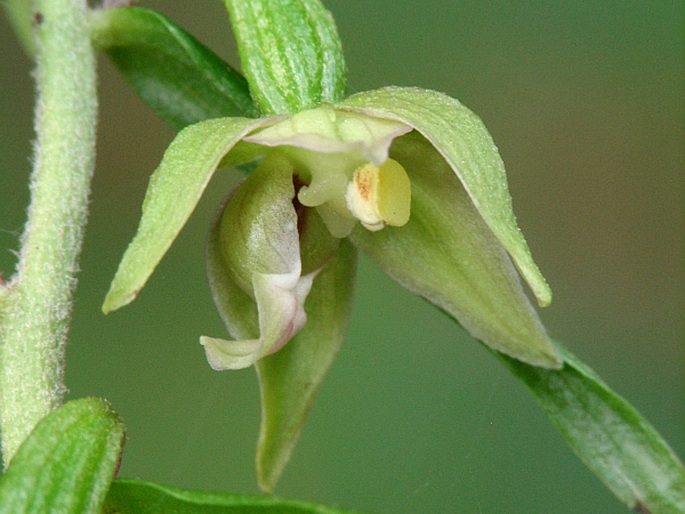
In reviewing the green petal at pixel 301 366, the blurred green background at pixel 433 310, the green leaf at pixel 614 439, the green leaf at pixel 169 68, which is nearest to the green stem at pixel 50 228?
the green leaf at pixel 169 68

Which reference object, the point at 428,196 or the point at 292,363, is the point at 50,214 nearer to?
the point at 292,363

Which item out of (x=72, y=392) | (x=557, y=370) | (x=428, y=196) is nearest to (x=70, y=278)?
(x=428, y=196)

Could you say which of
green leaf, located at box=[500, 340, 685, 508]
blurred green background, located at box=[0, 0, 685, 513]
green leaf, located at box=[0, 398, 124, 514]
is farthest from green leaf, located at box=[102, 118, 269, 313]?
blurred green background, located at box=[0, 0, 685, 513]

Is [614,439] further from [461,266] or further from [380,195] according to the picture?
[380,195]

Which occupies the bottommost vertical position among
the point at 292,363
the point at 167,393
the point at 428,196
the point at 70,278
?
the point at 167,393

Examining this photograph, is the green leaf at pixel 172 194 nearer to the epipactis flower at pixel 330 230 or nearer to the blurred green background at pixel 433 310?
the epipactis flower at pixel 330 230
